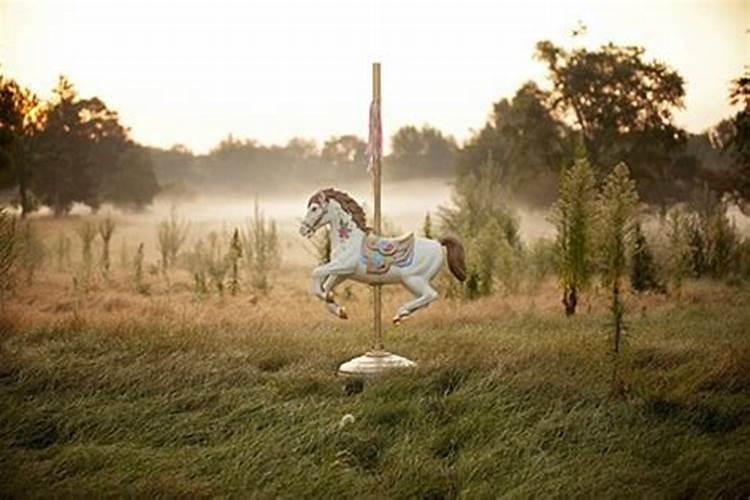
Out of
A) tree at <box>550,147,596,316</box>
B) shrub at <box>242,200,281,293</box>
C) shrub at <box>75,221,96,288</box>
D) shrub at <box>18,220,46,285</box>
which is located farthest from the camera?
shrub at <box>242,200,281,293</box>

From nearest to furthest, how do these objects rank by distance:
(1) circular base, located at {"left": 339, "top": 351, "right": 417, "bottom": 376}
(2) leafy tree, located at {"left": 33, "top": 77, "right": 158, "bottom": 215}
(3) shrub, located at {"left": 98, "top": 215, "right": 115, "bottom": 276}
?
(1) circular base, located at {"left": 339, "top": 351, "right": 417, "bottom": 376} → (3) shrub, located at {"left": 98, "top": 215, "right": 115, "bottom": 276} → (2) leafy tree, located at {"left": 33, "top": 77, "right": 158, "bottom": 215}

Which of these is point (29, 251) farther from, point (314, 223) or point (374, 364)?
point (374, 364)

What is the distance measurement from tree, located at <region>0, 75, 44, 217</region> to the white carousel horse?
3126mm

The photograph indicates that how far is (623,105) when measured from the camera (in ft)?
48.2

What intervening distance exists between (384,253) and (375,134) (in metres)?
0.59

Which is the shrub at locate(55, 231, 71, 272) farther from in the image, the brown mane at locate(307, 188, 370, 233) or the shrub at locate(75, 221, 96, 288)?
the brown mane at locate(307, 188, 370, 233)

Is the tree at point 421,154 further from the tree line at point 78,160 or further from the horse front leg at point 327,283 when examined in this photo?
the horse front leg at point 327,283

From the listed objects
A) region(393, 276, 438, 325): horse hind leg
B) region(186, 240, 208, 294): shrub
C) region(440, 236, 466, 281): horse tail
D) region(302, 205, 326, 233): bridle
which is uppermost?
region(302, 205, 326, 233): bridle

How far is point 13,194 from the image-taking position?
37.3 ft

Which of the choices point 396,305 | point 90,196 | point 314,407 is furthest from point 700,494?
point 90,196

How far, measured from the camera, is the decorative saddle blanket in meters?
5.45

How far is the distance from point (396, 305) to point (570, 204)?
2.40 m

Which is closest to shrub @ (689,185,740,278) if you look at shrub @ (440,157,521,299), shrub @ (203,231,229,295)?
shrub @ (440,157,521,299)

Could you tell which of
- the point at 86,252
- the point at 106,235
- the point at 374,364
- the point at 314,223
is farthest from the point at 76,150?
the point at 374,364
